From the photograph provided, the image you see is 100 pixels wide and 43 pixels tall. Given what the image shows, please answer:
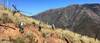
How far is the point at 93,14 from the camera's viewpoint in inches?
3376

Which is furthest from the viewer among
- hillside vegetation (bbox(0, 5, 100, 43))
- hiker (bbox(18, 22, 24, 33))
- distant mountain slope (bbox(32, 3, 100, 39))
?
distant mountain slope (bbox(32, 3, 100, 39))

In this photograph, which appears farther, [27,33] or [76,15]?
[76,15]

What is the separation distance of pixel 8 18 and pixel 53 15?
72.4 metres

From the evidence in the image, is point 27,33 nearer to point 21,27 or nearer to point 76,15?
point 21,27

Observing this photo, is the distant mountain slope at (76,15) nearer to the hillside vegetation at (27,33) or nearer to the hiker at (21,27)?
the hillside vegetation at (27,33)

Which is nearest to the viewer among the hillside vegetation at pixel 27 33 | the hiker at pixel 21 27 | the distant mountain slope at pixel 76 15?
the hillside vegetation at pixel 27 33

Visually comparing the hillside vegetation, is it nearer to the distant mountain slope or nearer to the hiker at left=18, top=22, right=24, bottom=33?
the hiker at left=18, top=22, right=24, bottom=33

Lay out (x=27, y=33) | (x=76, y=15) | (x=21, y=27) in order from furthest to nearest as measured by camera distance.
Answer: (x=76, y=15) < (x=21, y=27) < (x=27, y=33)

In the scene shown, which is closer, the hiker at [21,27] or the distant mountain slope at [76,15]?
the hiker at [21,27]

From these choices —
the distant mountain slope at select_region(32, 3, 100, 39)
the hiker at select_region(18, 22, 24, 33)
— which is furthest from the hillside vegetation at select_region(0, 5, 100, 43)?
the distant mountain slope at select_region(32, 3, 100, 39)

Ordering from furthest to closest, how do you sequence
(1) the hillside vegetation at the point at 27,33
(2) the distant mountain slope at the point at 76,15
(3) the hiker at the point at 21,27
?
(2) the distant mountain slope at the point at 76,15 → (3) the hiker at the point at 21,27 → (1) the hillside vegetation at the point at 27,33

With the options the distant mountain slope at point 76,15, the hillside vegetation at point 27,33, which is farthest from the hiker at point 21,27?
the distant mountain slope at point 76,15

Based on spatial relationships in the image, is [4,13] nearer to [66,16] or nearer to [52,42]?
[52,42]

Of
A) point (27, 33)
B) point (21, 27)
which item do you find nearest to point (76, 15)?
point (21, 27)
